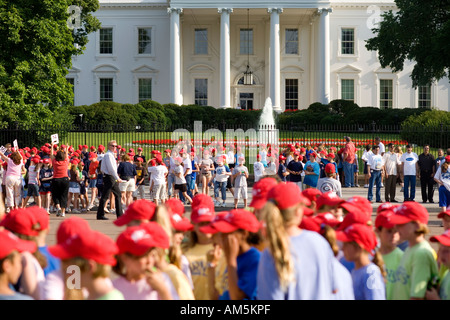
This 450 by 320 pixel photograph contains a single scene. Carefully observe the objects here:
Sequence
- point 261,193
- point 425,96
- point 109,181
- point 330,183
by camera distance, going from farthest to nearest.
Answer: point 425,96
point 109,181
point 330,183
point 261,193

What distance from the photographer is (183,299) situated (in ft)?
13.7

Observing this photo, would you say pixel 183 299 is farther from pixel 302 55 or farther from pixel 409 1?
pixel 302 55

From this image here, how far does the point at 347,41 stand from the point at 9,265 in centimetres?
5241

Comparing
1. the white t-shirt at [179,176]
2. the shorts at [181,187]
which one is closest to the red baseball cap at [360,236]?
the white t-shirt at [179,176]

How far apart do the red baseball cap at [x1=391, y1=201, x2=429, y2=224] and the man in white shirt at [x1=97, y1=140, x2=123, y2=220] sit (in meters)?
10.3

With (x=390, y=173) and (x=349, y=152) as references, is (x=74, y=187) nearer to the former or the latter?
(x=390, y=173)

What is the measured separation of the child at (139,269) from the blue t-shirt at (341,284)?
42.7 inches

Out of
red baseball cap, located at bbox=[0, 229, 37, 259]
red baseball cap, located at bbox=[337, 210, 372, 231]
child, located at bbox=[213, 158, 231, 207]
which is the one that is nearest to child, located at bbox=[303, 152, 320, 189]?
child, located at bbox=[213, 158, 231, 207]

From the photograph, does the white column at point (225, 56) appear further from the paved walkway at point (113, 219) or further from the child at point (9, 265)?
the child at point (9, 265)

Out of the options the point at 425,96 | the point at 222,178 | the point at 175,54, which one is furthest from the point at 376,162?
the point at 425,96

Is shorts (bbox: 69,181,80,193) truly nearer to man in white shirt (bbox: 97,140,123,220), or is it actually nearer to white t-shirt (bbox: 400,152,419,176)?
man in white shirt (bbox: 97,140,123,220)

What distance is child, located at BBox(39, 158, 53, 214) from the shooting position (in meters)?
15.5

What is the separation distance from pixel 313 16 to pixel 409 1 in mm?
20512

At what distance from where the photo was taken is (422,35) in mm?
30812
